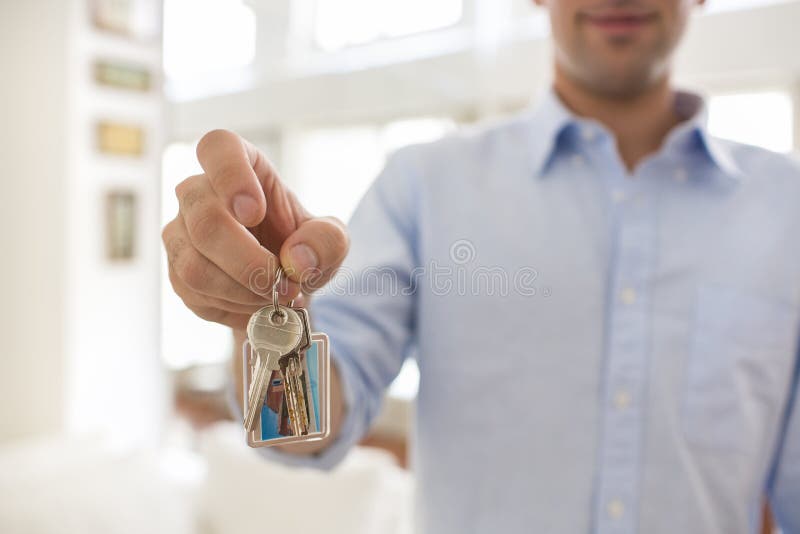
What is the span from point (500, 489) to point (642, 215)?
242 millimetres

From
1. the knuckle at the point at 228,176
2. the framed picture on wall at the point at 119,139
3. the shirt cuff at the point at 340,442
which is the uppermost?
the framed picture on wall at the point at 119,139

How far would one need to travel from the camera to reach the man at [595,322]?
0.53 metres

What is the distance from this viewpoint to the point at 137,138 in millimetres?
1698

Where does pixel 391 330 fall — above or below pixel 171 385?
above

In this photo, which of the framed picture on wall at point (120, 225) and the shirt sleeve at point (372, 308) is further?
the framed picture on wall at point (120, 225)

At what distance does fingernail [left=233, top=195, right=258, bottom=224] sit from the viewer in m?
0.19

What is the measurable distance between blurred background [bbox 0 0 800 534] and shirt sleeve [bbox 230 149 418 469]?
0.05 metres

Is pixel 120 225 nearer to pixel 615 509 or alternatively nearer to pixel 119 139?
pixel 119 139

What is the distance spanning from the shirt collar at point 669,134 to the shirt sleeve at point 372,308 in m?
0.11

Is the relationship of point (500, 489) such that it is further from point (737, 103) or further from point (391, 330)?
point (737, 103)

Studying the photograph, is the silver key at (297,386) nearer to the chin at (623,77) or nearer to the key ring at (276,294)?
the key ring at (276,294)

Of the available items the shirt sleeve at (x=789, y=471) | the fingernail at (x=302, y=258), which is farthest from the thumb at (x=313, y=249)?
the shirt sleeve at (x=789, y=471)

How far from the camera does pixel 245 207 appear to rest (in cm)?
19

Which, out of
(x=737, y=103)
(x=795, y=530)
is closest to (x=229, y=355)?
(x=795, y=530)
